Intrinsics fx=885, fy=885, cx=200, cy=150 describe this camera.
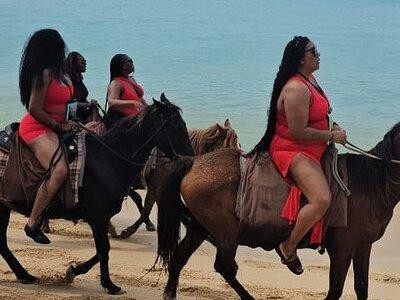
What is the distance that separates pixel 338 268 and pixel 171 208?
137 centimetres

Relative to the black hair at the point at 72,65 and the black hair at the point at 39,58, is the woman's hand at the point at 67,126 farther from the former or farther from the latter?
the black hair at the point at 72,65

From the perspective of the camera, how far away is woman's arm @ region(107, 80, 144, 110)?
969cm

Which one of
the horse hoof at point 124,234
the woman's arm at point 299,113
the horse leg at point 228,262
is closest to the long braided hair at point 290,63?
the woman's arm at point 299,113

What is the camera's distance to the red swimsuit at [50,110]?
7516mm

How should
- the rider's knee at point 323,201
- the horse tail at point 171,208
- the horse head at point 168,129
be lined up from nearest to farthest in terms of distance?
1. the rider's knee at point 323,201
2. the horse tail at point 171,208
3. the horse head at point 168,129

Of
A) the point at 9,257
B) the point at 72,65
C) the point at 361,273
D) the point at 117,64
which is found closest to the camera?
the point at 361,273

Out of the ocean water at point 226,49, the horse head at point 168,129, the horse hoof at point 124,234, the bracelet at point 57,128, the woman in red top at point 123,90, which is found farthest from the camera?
the ocean water at point 226,49

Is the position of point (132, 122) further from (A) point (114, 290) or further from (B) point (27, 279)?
(B) point (27, 279)

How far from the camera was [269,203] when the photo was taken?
6.68m

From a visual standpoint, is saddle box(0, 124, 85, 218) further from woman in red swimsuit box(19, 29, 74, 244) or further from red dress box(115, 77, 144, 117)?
red dress box(115, 77, 144, 117)

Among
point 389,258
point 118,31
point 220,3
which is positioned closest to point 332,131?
point 389,258

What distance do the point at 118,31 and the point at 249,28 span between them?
7.84 m

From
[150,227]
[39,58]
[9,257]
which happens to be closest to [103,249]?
[9,257]

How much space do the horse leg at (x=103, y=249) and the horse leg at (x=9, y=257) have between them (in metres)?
0.71
